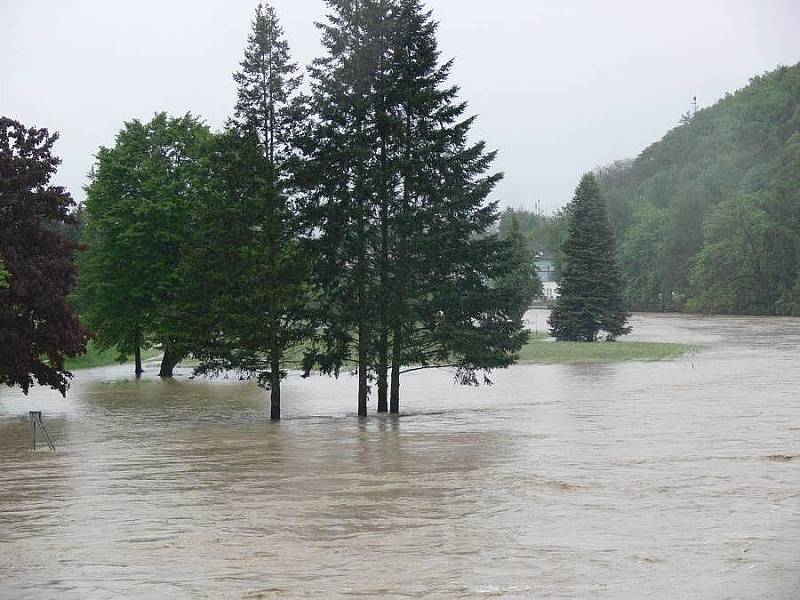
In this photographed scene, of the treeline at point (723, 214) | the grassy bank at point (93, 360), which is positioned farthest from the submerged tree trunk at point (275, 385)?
the treeline at point (723, 214)

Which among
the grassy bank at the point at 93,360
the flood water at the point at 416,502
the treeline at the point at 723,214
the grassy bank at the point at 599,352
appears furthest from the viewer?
the treeline at the point at 723,214

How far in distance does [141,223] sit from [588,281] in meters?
41.5

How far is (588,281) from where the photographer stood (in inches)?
3184

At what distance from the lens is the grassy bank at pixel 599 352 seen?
61.6 m

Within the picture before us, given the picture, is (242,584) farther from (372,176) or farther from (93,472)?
(372,176)

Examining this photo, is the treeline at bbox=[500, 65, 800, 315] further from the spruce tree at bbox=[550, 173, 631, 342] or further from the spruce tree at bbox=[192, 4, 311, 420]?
the spruce tree at bbox=[192, 4, 311, 420]

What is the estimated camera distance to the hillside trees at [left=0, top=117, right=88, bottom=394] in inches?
1296

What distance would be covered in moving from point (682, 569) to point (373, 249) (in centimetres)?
2296

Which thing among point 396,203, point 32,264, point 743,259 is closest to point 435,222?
point 396,203

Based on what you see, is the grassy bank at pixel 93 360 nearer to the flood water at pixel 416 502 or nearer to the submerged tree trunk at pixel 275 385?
the flood water at pixel 416 502

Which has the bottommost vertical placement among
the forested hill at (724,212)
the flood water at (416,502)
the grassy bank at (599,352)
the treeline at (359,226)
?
the flood water at (416,502)

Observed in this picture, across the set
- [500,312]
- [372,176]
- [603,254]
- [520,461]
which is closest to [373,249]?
[372,176]

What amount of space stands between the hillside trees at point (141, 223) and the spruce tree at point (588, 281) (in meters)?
36.5

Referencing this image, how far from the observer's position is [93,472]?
21703mm
